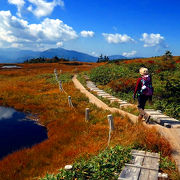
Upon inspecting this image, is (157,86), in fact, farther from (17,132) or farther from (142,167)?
(142,167)

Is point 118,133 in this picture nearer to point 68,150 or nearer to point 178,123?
point 68,150

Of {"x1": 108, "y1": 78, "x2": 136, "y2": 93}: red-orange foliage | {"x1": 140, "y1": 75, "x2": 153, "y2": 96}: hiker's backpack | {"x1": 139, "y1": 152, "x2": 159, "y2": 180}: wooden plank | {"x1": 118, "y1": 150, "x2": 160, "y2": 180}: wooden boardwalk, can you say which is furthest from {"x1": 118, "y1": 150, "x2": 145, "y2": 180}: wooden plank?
{"x1": 108, "y1": 78, "x2": 136, "y2": 93}: red-orange foliage

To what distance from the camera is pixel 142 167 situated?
18.0 ft

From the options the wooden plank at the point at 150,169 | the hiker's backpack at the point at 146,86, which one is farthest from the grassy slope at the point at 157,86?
the wooden plank at the point at 150,169

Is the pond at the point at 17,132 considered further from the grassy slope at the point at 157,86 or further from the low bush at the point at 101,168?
the grassy slope at the point at 157,86

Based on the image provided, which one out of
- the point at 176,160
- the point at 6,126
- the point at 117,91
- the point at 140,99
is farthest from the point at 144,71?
the point at 117,91

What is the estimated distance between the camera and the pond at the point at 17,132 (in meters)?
10.4

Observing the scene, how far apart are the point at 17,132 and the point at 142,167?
9.58 metres

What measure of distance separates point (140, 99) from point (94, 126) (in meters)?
3.12

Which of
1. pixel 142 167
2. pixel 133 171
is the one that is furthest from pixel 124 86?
pixel 133 171

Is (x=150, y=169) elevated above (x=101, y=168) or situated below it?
above

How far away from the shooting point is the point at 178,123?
976 cm

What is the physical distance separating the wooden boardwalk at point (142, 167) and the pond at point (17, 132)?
672 centimetres

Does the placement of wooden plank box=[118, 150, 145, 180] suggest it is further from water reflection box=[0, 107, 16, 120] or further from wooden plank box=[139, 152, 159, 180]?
water reflection box=[0, 107, 16, 120]
